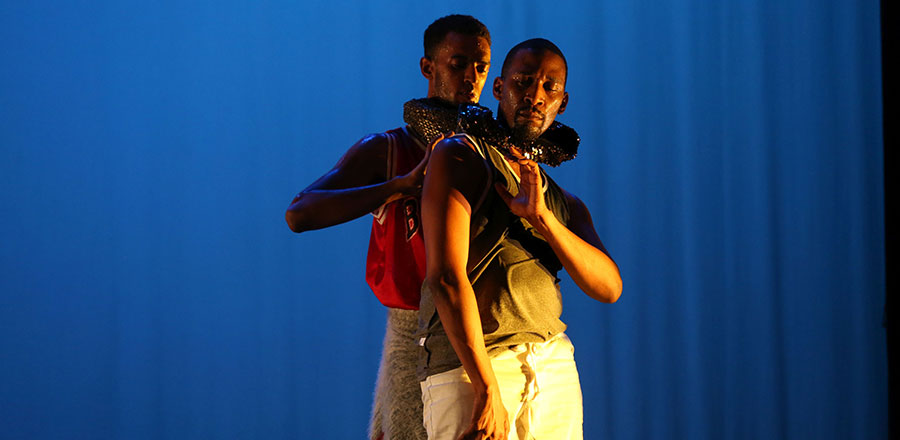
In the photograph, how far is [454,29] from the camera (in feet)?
5.92

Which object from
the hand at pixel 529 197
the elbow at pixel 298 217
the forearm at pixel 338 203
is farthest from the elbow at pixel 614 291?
the elbow at pixel 298 217

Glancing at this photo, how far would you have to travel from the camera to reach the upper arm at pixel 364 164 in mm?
1705

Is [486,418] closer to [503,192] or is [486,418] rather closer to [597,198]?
[503,192]

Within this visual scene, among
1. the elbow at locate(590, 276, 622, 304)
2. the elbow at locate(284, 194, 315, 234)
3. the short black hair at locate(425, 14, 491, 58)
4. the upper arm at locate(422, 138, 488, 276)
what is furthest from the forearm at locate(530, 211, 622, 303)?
the short black hair at locate(425, 14, 491, 58)

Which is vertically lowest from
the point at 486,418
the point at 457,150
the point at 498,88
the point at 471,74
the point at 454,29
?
the point at 486,418

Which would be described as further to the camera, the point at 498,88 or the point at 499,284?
the point at 498,88

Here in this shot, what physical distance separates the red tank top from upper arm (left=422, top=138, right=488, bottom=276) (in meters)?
0.47

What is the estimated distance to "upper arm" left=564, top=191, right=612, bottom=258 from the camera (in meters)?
1.32

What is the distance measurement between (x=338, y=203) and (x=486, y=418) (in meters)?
0.65

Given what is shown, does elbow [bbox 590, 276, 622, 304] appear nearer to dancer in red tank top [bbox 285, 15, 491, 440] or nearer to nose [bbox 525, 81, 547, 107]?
nose [bbox 525, 81, 547, 107]

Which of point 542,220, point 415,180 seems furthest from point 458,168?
point 415,180

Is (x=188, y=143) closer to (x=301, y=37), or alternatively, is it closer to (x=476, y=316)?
(x=301, y=37)

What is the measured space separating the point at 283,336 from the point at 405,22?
4.91 feet

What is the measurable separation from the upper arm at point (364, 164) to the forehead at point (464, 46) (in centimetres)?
24
